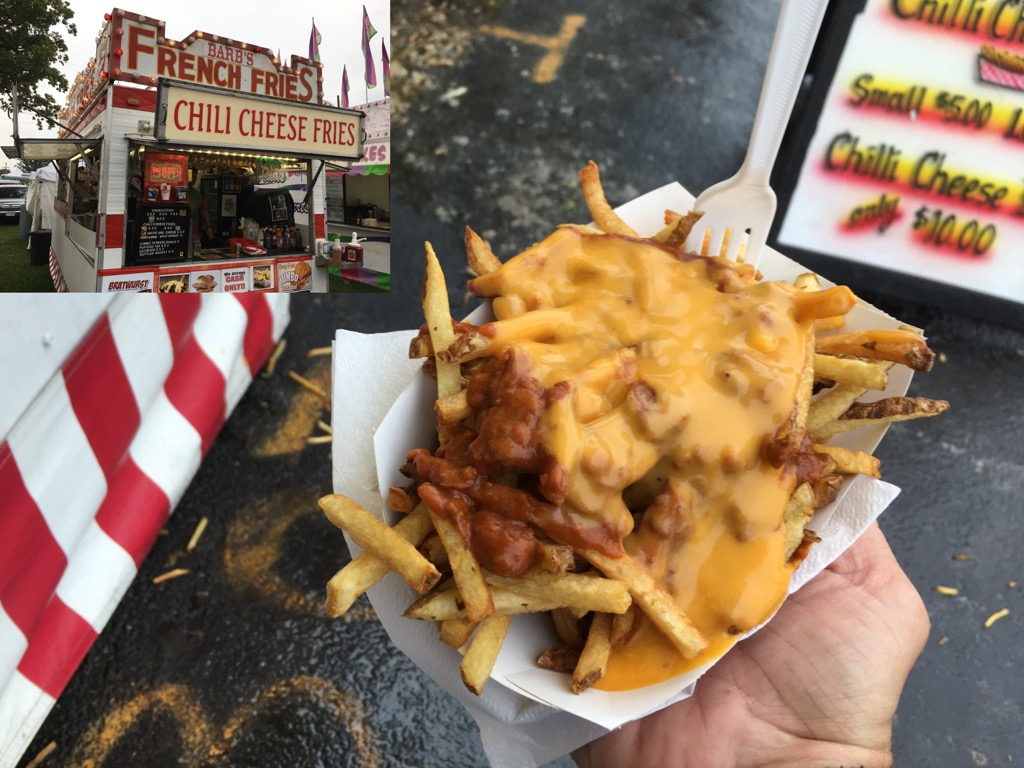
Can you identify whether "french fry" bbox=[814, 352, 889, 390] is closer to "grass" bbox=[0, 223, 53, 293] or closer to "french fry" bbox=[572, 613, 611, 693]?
"french fry" bbox=[572, 613, 611, 693]

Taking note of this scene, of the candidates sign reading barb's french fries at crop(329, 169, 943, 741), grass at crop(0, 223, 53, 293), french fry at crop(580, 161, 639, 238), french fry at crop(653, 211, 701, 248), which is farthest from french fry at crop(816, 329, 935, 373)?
grass at crop(0, 223, 53, 293)

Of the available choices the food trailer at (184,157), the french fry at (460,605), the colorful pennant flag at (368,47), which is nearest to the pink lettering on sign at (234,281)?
the food trailer at (184,157)

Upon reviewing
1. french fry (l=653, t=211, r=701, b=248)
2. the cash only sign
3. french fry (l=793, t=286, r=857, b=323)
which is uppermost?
the cash only sign

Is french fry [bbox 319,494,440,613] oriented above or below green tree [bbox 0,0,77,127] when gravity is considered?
below

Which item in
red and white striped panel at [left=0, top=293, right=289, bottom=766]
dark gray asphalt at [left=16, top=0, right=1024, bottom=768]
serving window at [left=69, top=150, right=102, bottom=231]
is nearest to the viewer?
serving window at [left=69, top=150, right=102, bottom=231]

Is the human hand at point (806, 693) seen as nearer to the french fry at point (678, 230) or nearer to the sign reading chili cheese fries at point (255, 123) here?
the french fry at point (678, 230)

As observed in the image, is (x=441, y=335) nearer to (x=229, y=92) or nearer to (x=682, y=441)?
(x=682, y=441)
